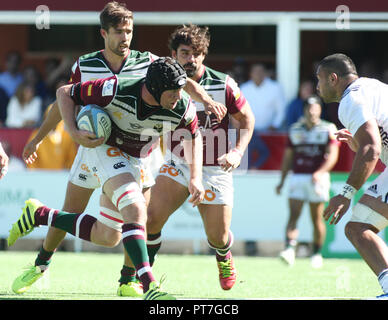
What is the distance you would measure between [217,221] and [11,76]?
8.65 m

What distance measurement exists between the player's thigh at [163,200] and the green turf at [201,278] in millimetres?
664

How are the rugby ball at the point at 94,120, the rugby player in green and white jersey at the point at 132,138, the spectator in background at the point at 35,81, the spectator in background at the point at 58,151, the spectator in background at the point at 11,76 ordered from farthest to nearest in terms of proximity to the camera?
the spectator in background at the point at 11,76 → the spectator in background at the point at 35,81 → the spectator in background at the point at 58,151 → the rugby ball at the point at 94,120 → the rugby player in green and white jersey at the point at 132,138

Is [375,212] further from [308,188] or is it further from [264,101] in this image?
[264,101]

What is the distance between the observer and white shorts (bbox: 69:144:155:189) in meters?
6.38

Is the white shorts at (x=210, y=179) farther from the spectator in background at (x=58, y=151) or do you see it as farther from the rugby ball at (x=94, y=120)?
the spectator in background at (x=58, y=151)

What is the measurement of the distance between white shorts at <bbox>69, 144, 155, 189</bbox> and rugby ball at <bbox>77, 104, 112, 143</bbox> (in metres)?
0.24

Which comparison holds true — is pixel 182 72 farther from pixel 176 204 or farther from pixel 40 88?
pixel 40 88

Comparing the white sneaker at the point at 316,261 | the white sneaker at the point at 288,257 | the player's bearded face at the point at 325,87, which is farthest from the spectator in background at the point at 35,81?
the player's bearded face at the point at 325,87

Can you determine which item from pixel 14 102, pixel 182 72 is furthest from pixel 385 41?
pixel 182 72

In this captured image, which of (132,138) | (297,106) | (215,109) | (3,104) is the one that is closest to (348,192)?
(215,109)

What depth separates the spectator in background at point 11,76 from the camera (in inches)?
590

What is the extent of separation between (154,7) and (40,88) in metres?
2.44

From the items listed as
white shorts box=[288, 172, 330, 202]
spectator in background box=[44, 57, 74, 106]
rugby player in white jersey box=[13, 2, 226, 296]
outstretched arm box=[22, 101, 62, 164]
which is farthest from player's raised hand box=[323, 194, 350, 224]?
spectator in background box=[44, 57, 74, 106]

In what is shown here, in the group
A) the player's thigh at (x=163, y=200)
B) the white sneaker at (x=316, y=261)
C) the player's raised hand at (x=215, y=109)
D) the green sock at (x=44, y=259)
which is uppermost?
the player's raised hand at (x=215, y=109)
